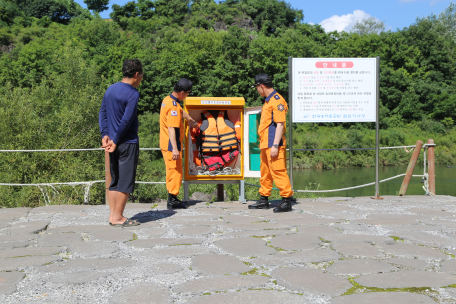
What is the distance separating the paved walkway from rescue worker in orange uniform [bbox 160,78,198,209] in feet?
2.01

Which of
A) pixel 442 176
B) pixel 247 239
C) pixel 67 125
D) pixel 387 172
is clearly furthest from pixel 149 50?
pixel 247 239

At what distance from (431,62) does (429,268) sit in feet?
184

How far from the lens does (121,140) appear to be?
479 cm

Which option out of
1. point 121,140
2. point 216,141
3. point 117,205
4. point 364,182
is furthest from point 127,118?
point 364,182

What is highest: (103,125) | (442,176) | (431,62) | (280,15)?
(280,15)

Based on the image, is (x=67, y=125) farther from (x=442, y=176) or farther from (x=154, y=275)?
(x=442, y=176)

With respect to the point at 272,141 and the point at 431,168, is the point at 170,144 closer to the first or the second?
the point at 272,141

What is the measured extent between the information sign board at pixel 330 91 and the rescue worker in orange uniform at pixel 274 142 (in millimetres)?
1214

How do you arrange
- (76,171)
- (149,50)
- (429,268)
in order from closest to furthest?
(429,268)
(76,171)
(149,50)

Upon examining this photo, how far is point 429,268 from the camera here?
10.2 feet

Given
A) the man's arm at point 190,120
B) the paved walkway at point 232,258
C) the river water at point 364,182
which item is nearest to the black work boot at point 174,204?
the paved walkway at point 232,258

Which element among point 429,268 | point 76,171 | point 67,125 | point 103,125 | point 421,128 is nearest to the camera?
point 429,268

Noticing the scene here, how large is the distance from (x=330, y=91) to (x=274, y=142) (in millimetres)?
1905

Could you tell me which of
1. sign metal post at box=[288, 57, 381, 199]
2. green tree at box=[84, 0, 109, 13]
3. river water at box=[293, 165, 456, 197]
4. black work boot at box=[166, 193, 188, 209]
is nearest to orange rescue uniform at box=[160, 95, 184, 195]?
black work boot at box=[166, 193, 188, 209]
